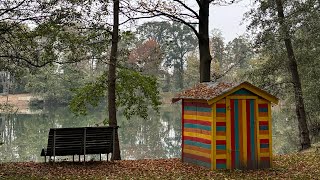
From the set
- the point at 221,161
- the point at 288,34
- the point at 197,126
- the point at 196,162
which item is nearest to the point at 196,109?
the point at 197,126

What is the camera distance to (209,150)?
9.92 metres

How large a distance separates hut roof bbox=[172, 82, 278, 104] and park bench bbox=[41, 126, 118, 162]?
2335 mm

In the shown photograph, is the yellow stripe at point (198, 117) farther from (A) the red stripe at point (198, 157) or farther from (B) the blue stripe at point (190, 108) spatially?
(A) the red stripe at point (198, 157)

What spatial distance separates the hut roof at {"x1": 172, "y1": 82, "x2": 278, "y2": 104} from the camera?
963cm

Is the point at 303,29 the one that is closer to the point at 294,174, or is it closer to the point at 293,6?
the point at 293,6

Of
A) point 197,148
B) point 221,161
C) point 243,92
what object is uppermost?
point 243,92

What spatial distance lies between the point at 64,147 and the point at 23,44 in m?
2.68

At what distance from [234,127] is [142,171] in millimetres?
2495

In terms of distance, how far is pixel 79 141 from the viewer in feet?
32.3

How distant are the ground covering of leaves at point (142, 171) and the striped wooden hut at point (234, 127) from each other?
34 centimetres

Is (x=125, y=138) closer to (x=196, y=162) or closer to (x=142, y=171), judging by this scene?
(x=196, y=162)

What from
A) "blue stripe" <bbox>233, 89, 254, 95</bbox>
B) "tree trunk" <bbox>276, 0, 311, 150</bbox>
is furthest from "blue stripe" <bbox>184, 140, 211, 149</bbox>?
"tree trunk" <bbox>276, 0, 311, 150</bbox>

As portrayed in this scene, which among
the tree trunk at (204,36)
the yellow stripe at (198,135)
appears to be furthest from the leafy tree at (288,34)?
the yellow stripe at (198,135)

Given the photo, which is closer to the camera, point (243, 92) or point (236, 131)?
point (236, 131)
